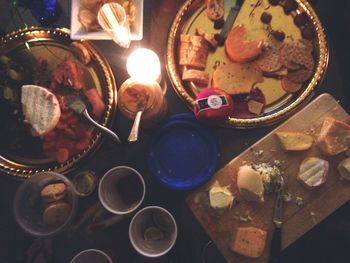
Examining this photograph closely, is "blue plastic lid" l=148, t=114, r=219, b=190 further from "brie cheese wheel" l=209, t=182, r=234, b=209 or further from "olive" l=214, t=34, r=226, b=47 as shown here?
"olive" l=214, t=34, r=226, b=47

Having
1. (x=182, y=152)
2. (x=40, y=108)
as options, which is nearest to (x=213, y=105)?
(x=182, y=152)

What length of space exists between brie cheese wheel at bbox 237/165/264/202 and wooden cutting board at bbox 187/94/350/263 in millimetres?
48

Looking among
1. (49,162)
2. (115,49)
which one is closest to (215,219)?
(49,162)

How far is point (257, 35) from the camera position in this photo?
1.39m

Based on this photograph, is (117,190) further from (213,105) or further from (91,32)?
(91,32)

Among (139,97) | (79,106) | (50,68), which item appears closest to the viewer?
(139,97)

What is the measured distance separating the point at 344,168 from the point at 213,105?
51cm

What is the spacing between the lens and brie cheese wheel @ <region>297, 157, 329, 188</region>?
4.14ft

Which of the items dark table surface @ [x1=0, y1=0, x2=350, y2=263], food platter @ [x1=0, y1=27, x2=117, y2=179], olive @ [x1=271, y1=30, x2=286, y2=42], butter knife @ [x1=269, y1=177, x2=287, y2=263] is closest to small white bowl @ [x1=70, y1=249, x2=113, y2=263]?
dark table surface @ [x1=0, y1=0, x2=350, y2=263]

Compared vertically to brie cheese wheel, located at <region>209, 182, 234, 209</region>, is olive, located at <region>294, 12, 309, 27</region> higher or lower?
higher

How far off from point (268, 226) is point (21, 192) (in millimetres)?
886

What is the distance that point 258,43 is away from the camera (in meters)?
1.34

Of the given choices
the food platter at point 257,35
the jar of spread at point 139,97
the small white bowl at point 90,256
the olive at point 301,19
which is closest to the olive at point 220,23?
the food platter at point 257,35

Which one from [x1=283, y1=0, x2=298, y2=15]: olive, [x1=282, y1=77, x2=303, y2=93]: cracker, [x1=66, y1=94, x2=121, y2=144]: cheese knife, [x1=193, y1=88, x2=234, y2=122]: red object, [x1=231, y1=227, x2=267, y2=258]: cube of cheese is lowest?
[x1=231, y1=227, x2=267, y2=258]: cube of cheese
